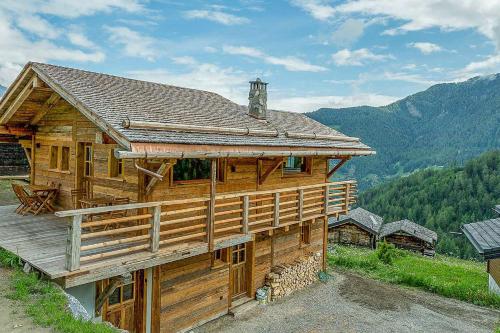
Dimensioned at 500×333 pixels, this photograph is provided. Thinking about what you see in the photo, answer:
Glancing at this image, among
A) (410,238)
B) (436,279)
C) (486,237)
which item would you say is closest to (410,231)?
(410,238)

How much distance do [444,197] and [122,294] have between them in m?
87.3

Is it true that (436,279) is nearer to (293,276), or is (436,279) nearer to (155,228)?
(293,276)

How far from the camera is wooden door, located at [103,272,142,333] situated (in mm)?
9789

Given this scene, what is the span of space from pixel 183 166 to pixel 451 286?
12764 millimetres

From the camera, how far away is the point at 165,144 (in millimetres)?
8602

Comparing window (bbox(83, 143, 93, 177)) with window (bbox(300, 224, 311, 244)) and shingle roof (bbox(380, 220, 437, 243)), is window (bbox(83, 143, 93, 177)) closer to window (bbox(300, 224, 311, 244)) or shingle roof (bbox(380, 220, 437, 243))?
window (bbox(300, 224, 311, 244))

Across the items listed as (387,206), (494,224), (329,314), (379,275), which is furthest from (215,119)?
(387,206)

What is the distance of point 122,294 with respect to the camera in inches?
395

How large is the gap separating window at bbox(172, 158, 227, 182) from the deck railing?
0.71 metres

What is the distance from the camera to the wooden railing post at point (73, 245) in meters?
7.24

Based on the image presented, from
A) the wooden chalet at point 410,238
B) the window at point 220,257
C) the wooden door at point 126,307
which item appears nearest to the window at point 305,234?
the window at point 220,257

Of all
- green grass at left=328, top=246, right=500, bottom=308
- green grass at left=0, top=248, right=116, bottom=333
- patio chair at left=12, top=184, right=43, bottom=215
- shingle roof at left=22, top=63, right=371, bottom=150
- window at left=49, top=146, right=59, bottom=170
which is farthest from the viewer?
green grass at left=328, top=246, right=500, bottom=308

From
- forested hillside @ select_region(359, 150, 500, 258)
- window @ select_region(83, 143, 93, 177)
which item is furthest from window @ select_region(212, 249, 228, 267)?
forested hillside @ select_region(359, 150, 500, 258)

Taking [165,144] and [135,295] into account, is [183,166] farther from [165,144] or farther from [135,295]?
[135,295]
